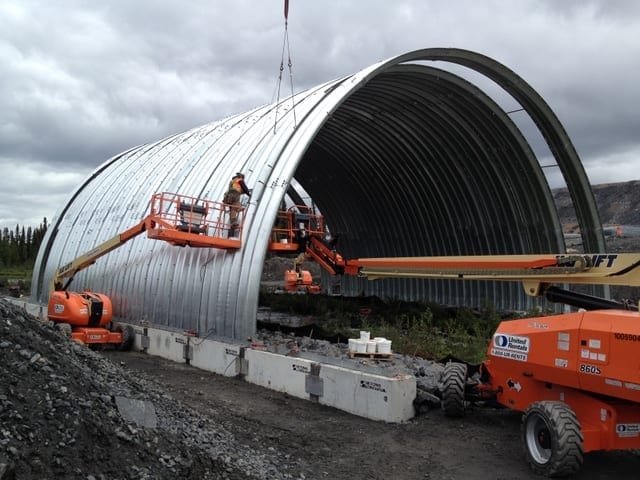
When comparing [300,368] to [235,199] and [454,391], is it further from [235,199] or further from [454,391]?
[235,199]

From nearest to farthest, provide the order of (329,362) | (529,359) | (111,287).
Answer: (529,359), (329,362), (111,287)

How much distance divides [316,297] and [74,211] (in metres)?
11.1

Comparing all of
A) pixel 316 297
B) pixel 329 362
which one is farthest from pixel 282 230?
pixel 316 297

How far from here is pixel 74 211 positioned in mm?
26344

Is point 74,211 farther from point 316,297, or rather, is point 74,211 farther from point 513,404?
point 513,404

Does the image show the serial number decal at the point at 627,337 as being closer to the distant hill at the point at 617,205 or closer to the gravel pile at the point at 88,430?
the gravel pile at the point at 88,430

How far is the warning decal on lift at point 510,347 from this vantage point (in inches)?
312

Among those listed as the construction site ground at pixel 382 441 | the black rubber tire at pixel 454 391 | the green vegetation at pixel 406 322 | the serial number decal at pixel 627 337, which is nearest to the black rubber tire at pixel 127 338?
the green vegetation at pixel 406 322

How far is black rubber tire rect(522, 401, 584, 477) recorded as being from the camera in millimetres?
6691

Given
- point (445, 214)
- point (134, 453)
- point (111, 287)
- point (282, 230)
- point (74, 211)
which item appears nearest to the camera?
point (134, 453)

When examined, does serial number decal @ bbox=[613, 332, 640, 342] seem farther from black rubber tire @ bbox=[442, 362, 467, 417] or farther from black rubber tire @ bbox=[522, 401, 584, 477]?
black rubber tire @ bbox=[442, 362, 467, 417]

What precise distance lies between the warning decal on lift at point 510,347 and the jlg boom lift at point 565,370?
1cm

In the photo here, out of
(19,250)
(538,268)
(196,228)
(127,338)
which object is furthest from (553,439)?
(19,250)

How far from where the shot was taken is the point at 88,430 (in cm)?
555
